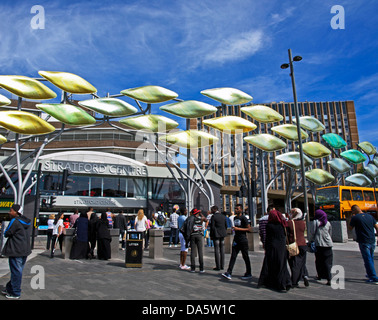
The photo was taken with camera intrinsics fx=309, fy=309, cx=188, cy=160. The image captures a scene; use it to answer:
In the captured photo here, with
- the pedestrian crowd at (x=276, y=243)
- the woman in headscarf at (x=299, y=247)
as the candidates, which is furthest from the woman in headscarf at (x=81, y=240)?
the woman in headscarf at (x=299, y=247)

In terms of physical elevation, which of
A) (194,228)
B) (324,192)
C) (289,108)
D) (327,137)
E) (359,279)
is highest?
(289,108)

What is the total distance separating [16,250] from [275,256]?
16.4 ft

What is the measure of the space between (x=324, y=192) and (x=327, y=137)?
10.1m

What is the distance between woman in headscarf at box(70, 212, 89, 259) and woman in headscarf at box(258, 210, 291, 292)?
288 inches

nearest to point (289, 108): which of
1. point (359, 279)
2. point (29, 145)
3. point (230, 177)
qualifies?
point (230, 177)

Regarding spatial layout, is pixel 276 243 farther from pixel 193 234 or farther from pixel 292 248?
pixel 193 234

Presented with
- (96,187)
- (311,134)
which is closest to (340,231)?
(96,187)

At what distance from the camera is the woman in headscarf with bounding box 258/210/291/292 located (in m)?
6.23

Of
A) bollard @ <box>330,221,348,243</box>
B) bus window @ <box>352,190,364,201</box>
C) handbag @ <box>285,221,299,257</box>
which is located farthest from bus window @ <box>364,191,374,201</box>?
handbag @ <box>285,221,299,257</box>

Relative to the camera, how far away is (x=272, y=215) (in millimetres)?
6516
